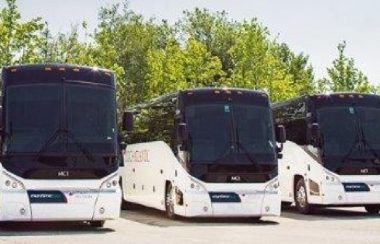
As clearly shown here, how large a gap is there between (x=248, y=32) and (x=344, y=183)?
1091 inches

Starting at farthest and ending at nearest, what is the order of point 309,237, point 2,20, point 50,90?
point 2,20 → point 50,90 → point 309,237

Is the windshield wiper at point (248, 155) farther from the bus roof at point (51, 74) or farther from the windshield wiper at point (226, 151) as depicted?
the bus roof at point (51, 74)

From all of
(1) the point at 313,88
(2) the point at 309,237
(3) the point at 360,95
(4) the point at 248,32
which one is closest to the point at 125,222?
(2) the point at 309,237

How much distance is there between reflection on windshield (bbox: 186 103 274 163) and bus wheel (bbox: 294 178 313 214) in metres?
3.91

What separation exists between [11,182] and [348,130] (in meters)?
9.36

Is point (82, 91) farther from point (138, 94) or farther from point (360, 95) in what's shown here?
point (138, 94)

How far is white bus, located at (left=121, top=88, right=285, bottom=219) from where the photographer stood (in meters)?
16.2

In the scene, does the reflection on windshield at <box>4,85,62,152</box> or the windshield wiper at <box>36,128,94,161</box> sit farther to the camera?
the windshield wiper at <box>36,128,94,161</box>

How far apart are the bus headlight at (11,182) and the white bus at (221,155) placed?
405 centimetres

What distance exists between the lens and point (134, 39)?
2559 inches

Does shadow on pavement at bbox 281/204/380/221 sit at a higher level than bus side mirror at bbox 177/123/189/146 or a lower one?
lower

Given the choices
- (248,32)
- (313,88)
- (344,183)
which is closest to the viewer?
(344,183)

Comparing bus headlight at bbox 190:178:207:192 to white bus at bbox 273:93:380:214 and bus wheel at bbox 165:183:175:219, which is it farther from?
white bus at bbox 273:93:380:214

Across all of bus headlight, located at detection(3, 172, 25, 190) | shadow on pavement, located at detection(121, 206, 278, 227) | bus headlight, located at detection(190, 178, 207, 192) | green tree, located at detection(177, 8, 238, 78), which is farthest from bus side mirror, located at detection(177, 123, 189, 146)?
green tree, located at detection(177, 8, 238, 78)
